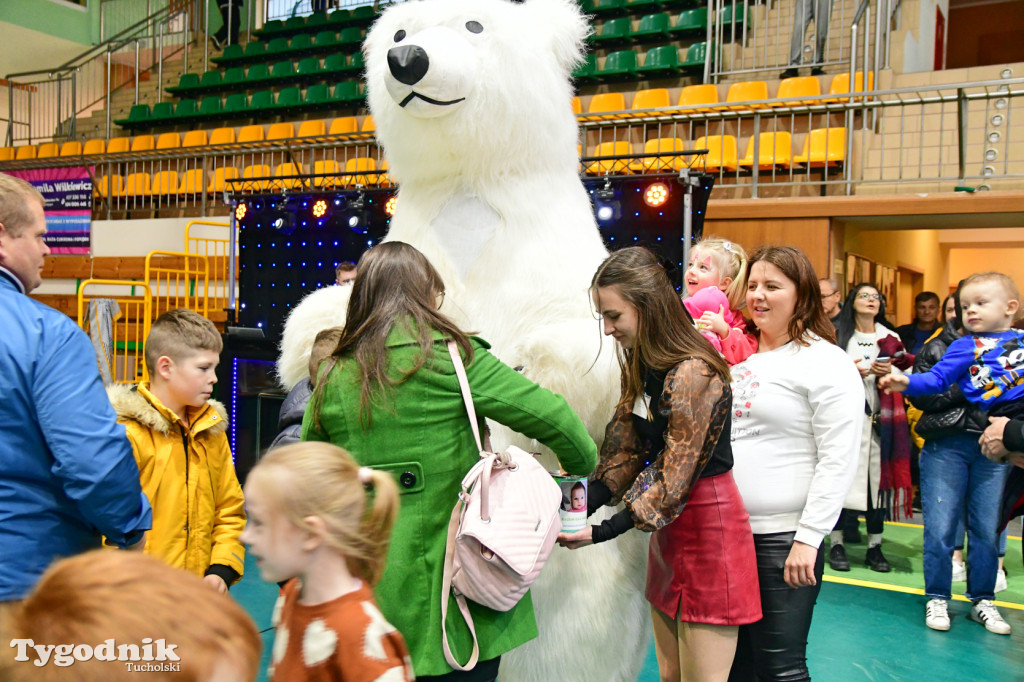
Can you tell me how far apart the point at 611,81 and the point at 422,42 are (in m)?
8.14

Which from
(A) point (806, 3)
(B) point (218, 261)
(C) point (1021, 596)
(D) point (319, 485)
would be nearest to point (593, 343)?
(D) point (319, 485)

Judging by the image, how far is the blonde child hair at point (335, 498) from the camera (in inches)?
41.1

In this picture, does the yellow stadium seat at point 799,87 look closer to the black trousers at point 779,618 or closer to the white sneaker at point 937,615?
the white sneaker at point 937,615

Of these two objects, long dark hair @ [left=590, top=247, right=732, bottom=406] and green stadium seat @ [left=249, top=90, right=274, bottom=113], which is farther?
green stadium seat @ [left=249, top=90, right=274, bottom=113]

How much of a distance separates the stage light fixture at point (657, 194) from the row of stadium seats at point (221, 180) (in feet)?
13.8

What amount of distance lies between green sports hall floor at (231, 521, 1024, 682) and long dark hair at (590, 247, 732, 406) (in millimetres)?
1711

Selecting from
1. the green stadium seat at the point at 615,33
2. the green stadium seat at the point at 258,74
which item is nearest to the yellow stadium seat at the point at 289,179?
the green stadium seat at the point at 258,74

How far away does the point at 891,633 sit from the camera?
319 cm

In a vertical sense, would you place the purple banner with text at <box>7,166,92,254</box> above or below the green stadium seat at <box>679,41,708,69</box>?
below

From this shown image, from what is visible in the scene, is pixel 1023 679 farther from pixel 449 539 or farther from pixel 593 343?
pixel 449 539

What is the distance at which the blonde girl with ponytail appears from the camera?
3.33 ft

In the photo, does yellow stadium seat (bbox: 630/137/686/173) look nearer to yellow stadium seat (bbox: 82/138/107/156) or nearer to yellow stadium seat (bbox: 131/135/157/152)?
yellow stadium seat (bbox: 131/135/157/152)

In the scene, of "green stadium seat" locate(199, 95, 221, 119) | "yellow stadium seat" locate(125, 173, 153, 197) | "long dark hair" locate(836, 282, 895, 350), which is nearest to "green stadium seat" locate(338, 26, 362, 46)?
"green stadium seat" locate(199, 95, 221, 119)

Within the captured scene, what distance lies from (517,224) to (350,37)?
10741mm
